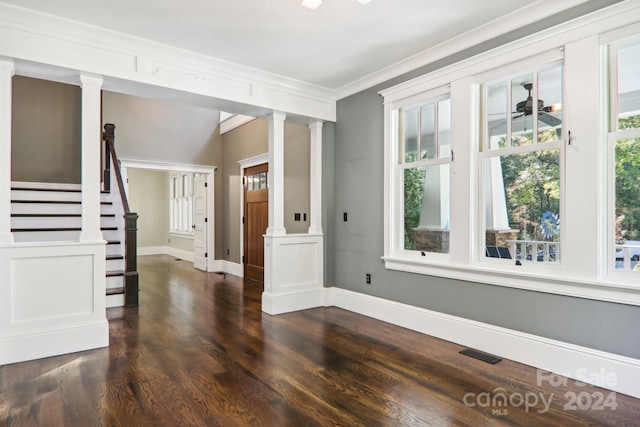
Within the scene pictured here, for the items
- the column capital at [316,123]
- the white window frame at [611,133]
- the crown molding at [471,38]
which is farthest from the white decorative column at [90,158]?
the white window frame at [611,133]

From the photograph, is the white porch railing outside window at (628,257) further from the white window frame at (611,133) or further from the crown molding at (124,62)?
the crown molding at (124,62)

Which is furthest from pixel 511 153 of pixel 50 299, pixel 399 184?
pixel 50 299

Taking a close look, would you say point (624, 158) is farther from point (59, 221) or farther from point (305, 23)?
point (59, 221)

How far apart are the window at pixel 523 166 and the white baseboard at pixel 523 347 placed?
63cm

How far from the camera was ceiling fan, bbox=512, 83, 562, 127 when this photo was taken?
2.81 meters

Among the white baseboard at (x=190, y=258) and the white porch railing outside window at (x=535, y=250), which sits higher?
the white porch railing outside window at (x=535, y=250)

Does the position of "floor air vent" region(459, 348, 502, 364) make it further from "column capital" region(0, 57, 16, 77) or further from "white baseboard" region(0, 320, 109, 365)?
"column capital" region(0, 57, 16, 77)

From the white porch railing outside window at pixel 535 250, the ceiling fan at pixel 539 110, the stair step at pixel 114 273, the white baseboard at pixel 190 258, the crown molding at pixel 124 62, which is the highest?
the crown molding at pixel 124 62

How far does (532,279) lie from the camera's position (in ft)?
9.11

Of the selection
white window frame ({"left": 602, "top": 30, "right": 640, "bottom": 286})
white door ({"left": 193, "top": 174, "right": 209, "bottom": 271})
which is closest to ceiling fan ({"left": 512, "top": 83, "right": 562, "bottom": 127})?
white window frame ({"left": 602, "top": 30, "right": 640, "bottom": 286})

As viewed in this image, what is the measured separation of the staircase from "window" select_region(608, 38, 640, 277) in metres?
5.11

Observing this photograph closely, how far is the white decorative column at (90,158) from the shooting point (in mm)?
3100

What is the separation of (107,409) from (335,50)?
335 centimetres

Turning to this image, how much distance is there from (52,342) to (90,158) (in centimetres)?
155
